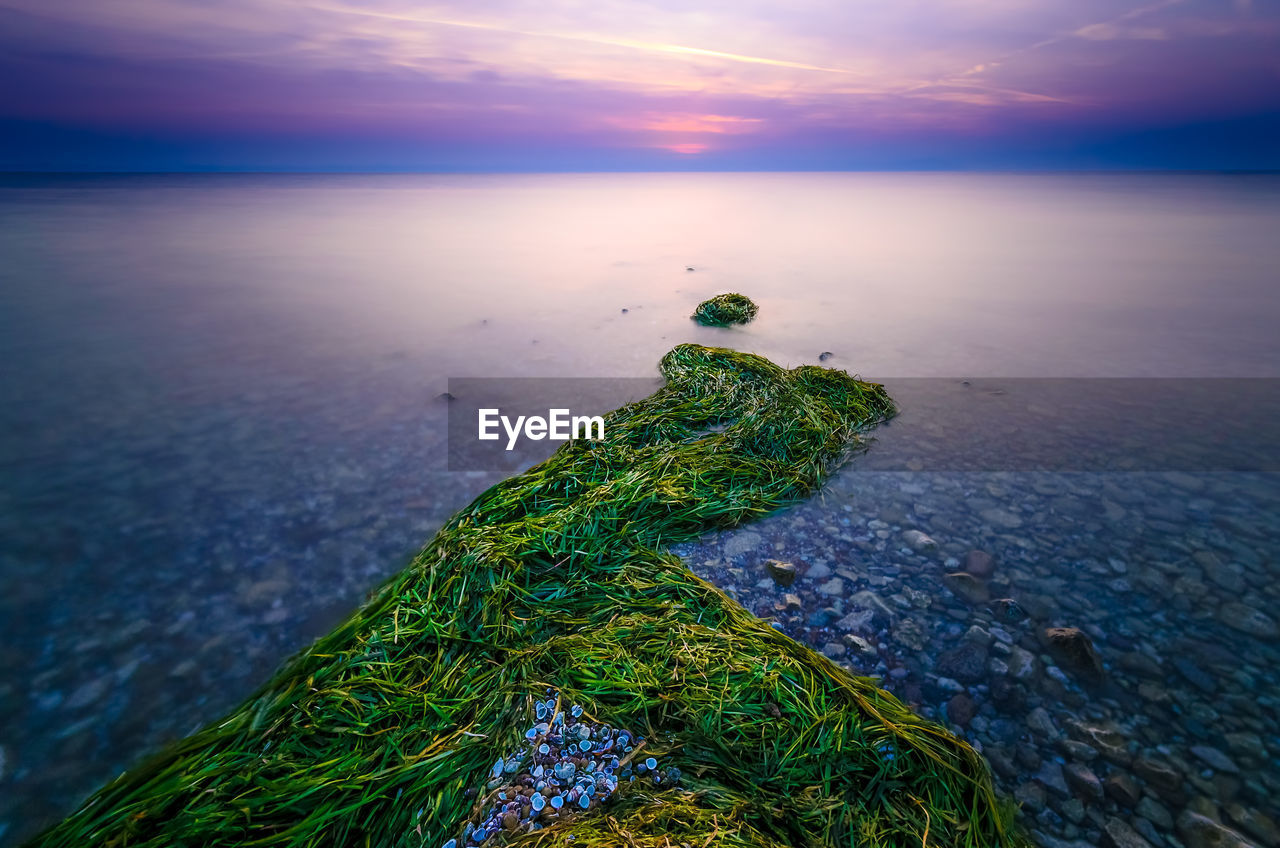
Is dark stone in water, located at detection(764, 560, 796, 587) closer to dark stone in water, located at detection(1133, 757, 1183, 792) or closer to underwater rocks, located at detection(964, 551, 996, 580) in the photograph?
underwater rocks, located at detection(964, 551, 996, 580)

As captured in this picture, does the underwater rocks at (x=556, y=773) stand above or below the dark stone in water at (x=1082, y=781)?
above

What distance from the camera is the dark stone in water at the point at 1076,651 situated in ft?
6.34

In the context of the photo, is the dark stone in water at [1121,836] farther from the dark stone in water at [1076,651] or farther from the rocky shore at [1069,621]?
the dark stone in water at [1076,651]

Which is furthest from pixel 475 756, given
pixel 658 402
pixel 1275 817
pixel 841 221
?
pixel 841 221

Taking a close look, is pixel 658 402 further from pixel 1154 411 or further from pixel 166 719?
pixel 1154 411

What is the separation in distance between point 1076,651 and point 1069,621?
218mm

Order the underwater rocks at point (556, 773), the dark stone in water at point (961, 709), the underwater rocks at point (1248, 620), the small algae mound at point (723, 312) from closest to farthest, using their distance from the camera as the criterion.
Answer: the underwater rocks at point (556, 773) → the dark stone in water at point (961, 709) → the underwater rocks at point (1248, 620) → the small algae mound at point (723, 312)

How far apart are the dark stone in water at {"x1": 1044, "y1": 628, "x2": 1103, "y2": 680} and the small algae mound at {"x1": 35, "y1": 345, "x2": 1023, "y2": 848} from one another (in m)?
0.61

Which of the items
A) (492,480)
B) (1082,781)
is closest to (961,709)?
(1082,781)

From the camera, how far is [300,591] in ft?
7.83

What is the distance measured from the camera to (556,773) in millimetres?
1506

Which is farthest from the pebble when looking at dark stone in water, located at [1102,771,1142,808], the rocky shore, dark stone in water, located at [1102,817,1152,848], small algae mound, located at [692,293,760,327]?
small algae mound, located at [692,293,760,327]

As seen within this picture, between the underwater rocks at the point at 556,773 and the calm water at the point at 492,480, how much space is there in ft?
2.73

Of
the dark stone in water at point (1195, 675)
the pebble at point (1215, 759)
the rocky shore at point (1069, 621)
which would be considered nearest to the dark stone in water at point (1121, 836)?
the rocky shore at point (1069, 621)
